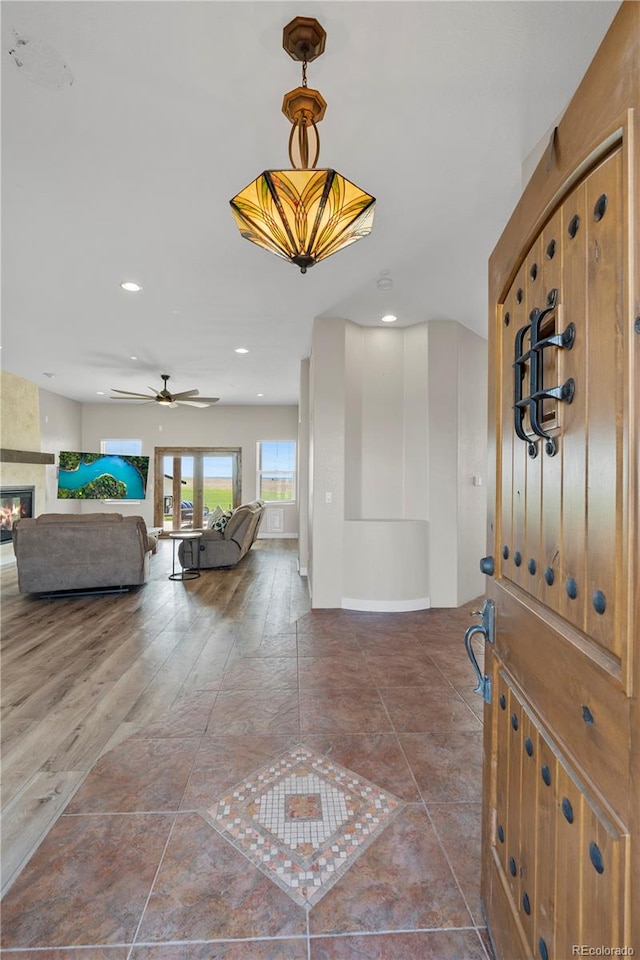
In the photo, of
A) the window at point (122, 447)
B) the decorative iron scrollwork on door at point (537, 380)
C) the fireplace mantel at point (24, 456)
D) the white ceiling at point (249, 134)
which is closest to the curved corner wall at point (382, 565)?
the white ceiling at point (249, 134)

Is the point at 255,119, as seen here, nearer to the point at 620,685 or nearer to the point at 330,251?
the point at 330,251

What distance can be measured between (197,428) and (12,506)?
4.08 meters

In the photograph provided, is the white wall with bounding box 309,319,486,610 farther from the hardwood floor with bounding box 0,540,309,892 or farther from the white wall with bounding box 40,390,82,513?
the white wall with bounding box 40,390,82,513

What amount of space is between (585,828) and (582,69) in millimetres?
2565

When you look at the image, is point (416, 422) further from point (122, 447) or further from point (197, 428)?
point (122, 447)

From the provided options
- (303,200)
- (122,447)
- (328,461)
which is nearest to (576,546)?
(303,200)

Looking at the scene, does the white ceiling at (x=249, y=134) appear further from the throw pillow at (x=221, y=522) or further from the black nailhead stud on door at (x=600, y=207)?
the throw pillow at (x=221, y=522)

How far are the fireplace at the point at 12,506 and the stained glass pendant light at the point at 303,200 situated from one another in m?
7.77

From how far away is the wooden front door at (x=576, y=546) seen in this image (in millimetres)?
644

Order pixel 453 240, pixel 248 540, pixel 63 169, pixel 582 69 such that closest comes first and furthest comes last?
pixel 582 69
pixel 63 169
pixel 453 240
pixel 248 540

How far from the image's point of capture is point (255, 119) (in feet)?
6.95

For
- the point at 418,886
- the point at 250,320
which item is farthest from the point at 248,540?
the point at 418,886

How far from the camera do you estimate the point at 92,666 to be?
11.0 ft

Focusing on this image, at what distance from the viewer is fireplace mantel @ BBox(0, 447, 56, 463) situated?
7.45 meters
